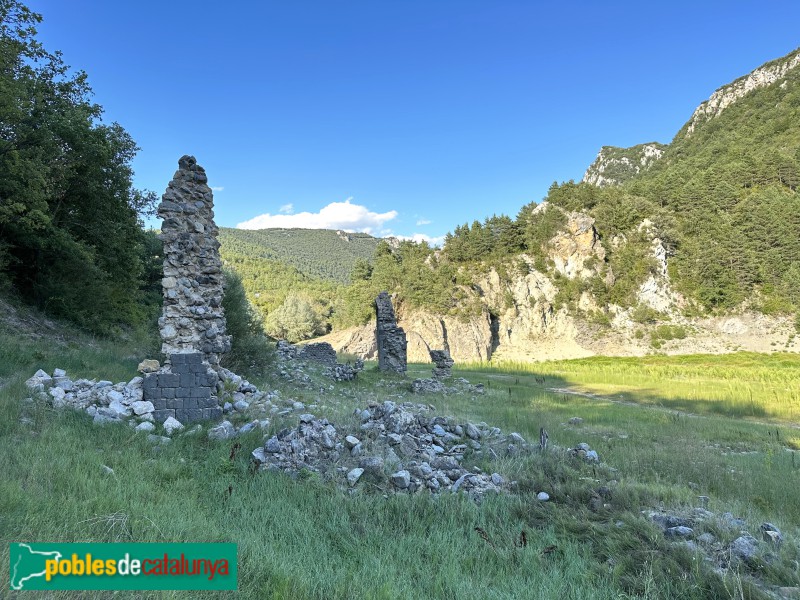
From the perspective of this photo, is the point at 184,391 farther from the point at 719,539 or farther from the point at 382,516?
the point at 719,539

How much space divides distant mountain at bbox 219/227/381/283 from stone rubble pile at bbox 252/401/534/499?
10649 cm

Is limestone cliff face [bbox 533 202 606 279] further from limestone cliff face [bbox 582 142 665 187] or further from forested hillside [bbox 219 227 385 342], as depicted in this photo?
limestone cliff face [bbox 582 142 665 187]

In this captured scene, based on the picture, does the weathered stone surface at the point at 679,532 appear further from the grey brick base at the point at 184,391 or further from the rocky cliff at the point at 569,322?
the rocky cliff at the point at 569,322

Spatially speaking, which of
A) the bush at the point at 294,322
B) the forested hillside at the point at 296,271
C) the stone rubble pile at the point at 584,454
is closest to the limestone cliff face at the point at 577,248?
the forested hillside at the point at 296,271

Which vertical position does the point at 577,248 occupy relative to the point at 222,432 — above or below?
above

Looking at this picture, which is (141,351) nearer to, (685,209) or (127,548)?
(127,548)

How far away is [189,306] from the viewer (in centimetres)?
881

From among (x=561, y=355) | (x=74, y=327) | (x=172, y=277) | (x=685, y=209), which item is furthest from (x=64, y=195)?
(x=685, y=209)

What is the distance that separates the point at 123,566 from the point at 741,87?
15454 centimetres

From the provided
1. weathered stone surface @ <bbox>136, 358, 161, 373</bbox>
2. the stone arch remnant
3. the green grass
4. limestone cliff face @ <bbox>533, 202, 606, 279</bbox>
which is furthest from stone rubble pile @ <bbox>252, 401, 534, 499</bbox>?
limestone cliff face @ <bbox>533, 202, 606, 279</bbox>

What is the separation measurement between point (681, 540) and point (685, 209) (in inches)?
2488

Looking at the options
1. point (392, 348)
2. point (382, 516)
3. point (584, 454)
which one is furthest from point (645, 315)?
point (382, 516)

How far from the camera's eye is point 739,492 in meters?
6.04

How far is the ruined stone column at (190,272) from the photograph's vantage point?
8633mm
